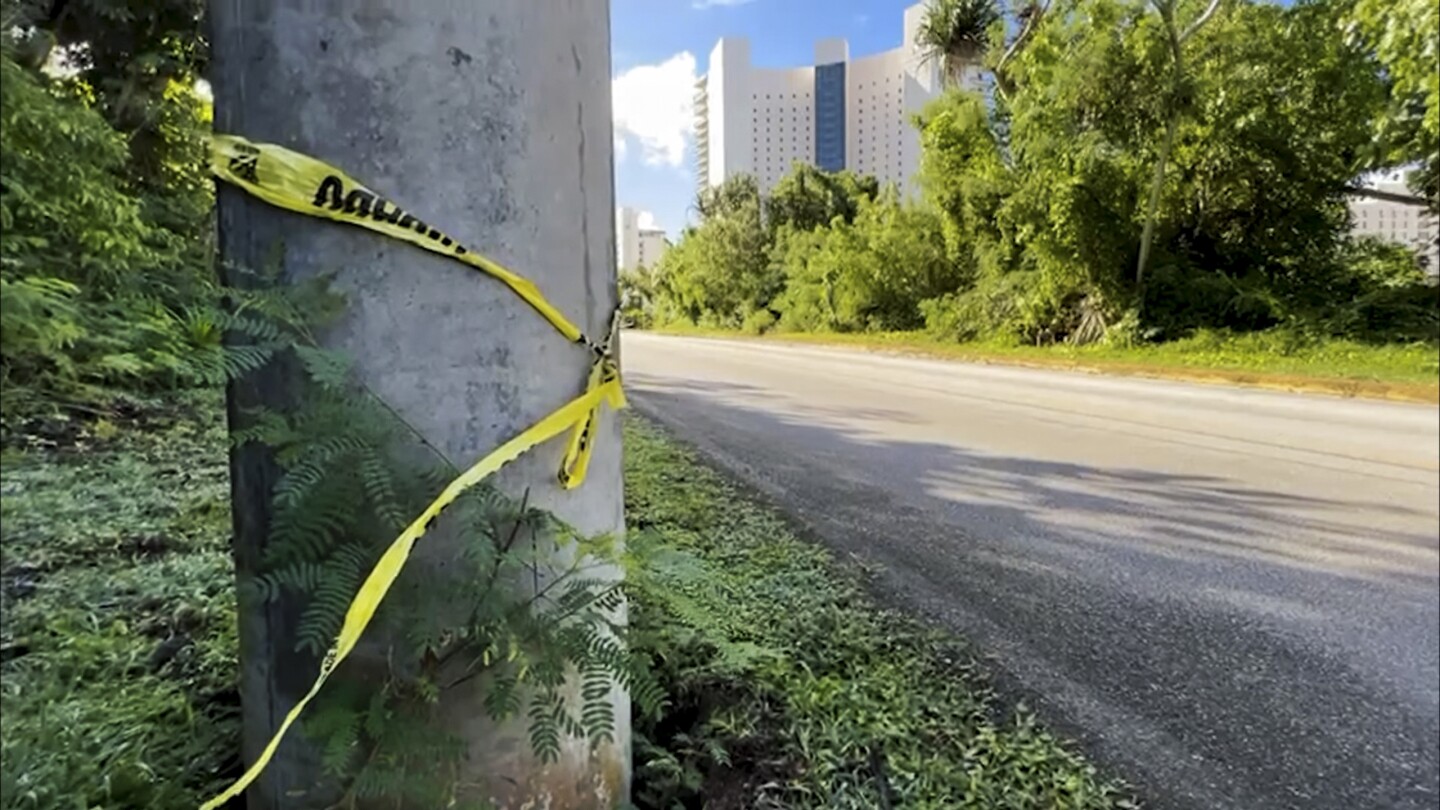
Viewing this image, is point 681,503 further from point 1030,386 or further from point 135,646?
point 1030,386

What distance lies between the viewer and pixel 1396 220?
246 centimetres

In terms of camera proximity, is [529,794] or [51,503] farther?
[529,794]

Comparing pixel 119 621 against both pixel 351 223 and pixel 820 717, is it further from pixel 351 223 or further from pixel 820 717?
pixel 820 717

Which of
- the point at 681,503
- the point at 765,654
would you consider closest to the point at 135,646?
the point at 765,654

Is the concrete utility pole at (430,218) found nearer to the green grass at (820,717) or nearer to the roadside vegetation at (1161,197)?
the green grass at (820,717)

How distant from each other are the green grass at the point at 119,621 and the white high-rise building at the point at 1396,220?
2.52m

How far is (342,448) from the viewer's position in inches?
32.0

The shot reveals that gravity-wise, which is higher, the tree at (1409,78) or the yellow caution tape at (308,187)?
the tree at (1409,78)

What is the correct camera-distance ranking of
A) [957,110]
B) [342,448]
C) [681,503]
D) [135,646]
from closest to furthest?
[342,448], [135,646], [681,503], [957,110]

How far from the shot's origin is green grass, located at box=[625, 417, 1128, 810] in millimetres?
1223

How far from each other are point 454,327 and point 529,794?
0.58 metres

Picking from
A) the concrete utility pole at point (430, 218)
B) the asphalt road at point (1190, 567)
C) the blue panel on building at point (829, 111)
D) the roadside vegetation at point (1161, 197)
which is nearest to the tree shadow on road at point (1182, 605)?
the asphalt road at point (1190, 567)

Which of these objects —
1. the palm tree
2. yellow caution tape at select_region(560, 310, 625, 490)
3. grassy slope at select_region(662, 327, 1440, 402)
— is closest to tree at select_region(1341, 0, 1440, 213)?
grassy slope at select_region(662, 327, 1440, 402)

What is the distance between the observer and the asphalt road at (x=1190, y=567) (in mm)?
1502
